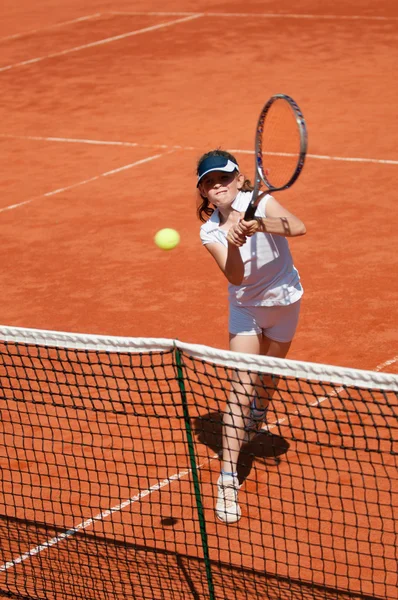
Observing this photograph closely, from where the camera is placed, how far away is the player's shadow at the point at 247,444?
657cm

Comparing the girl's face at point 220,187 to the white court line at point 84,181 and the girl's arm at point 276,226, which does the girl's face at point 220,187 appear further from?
the white court line at point 84,181

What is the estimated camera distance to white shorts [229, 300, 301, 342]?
6.16 meters

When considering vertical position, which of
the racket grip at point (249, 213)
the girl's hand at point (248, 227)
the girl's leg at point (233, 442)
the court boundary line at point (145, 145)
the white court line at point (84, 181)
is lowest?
the white court line at point (84, 181)

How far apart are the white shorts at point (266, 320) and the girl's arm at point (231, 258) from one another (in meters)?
0.30

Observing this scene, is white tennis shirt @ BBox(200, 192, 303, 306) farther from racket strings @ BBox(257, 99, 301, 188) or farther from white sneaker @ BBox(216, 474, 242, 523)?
white sneaker @ BBox(216, 474, 242, 523)

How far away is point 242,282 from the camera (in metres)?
6.03

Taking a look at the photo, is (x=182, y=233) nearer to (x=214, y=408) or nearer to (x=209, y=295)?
(x=209, y=295)

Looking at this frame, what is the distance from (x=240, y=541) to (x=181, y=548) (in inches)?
13.9

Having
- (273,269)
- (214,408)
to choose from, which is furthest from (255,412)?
(273,269)

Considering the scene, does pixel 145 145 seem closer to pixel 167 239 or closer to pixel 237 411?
pixel 167 239

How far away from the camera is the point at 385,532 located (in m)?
5.82

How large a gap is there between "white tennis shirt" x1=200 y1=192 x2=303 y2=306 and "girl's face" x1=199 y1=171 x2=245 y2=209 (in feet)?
0.36

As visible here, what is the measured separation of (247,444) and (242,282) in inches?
52.6

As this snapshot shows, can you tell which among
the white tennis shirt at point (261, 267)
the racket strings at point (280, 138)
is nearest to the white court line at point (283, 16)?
the racket strings at point (280, 138)
